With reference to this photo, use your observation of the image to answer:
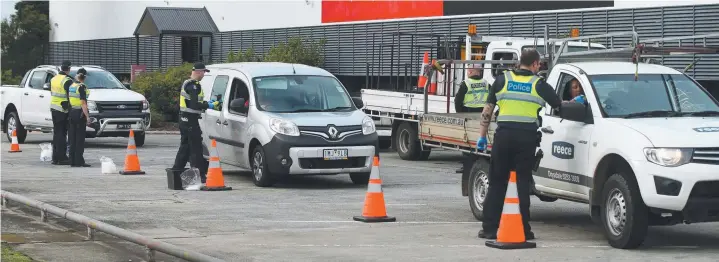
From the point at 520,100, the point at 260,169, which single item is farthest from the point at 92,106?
the point at 520,100

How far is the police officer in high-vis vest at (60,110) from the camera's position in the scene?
68.6 feet

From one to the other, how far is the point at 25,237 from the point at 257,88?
20.2 ft

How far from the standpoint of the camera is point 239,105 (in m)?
17.6

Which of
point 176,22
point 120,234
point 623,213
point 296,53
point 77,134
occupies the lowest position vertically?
point 120,234

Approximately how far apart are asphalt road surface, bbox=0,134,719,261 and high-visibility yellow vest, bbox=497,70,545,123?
1194mm

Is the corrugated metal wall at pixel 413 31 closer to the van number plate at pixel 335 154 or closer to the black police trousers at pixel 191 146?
the van number plate at pixel 335 154

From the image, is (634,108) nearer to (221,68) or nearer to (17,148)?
(221,68)

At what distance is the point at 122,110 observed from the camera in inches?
1027

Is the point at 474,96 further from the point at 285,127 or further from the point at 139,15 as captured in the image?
the point at 139,15

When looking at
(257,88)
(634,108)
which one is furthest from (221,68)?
(634,108)

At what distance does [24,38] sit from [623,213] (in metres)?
58.1

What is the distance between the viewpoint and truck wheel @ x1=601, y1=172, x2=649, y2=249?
10836 mm

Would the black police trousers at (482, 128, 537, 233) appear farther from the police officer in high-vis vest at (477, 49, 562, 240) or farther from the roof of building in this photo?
the roof of building

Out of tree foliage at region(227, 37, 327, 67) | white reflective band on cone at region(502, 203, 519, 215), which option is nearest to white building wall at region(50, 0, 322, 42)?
tree foliage at region(227, 37, 327, 67)
